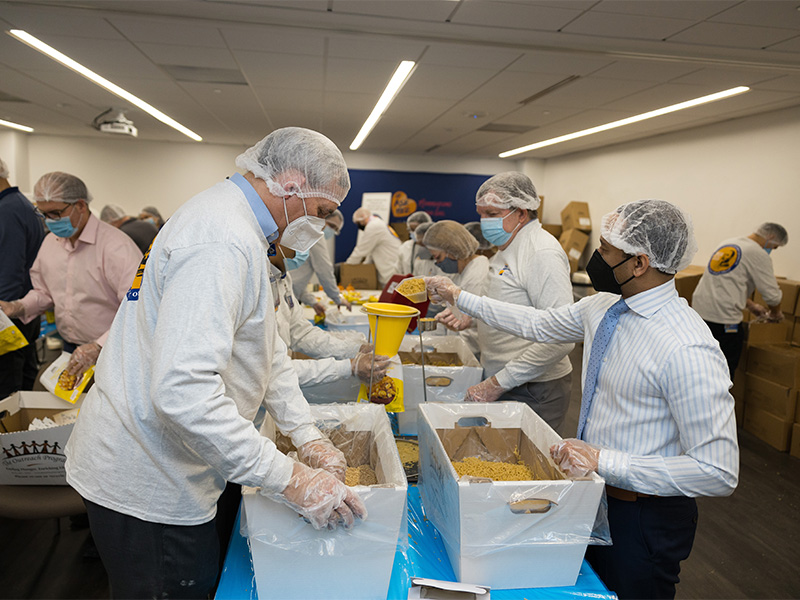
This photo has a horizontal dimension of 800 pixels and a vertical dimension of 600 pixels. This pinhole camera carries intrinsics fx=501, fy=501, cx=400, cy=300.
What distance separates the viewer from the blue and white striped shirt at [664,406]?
3.70 feet

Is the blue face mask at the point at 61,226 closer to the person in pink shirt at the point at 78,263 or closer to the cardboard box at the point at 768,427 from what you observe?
the person in pink shirt at the point at 78,263

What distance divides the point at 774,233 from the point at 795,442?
1.77 metres

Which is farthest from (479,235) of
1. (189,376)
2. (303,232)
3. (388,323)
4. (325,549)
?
(189,376)

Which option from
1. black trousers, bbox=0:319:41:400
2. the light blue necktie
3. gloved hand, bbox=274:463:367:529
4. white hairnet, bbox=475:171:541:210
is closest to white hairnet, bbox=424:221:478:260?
white hairnet, bbox=475:171:541:210

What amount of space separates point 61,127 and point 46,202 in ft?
25.2

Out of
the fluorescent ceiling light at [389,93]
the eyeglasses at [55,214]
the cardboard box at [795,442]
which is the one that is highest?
the fluorescent ceiling light at [389,93]

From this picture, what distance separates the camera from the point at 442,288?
6.36 feet

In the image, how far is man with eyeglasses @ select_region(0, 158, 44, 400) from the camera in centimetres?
274

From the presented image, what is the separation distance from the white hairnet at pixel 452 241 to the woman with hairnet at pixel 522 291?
79 centimetres

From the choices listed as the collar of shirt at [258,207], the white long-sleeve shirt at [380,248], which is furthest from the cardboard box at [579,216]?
the collar of shirt at [258,207]

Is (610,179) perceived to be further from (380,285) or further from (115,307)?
(115,307)

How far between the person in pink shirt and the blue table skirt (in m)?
1.63

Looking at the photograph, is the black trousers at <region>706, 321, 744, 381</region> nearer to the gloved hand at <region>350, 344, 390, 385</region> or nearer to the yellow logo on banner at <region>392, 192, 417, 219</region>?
the gloved hand at <region>350, 344, 390, 385</region>

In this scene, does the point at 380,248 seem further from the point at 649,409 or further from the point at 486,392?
the point at 649,409
